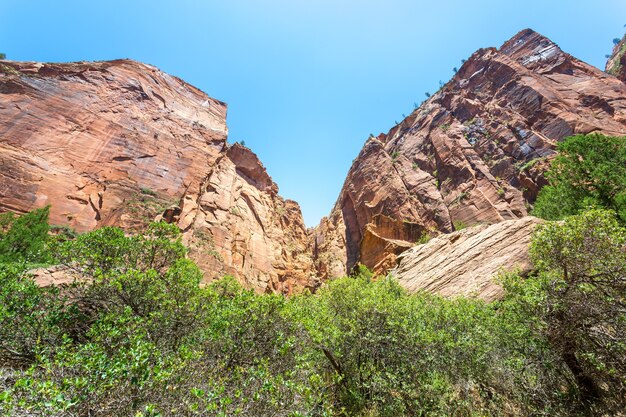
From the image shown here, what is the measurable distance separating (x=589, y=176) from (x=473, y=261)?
12.9 meters

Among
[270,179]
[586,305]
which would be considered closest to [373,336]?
[586,305]

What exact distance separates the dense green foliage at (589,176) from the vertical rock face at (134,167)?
37.9m

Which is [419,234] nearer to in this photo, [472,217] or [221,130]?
[472,217]

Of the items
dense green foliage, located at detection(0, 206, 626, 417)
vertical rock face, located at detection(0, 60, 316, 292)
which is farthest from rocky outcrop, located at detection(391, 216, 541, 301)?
vertical rock face, located at detection(0, 60, 316, 292)

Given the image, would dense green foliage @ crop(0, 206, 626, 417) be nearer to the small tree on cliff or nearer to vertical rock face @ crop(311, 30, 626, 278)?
the small tree on cliff

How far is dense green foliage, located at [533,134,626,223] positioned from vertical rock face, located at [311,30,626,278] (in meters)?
19.9

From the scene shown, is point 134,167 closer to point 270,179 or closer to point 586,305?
point 270,179

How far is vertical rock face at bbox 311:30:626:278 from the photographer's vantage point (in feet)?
173

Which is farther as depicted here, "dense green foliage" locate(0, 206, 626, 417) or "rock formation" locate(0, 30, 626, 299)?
"rock formation" locate(0, 30, 626, 299)

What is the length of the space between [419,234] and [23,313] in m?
51.3

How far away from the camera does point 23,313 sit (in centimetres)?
948

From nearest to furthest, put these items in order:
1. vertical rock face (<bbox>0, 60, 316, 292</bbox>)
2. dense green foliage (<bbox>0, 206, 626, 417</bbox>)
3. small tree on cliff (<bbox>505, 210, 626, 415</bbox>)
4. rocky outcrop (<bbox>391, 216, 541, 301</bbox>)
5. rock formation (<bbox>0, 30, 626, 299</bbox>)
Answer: dense green foliage (<bbox>0, 206, 626, 417</bbox>), small tree on cliff (<bbox>505, 210, 626, 415</bbox>), rocky outcrop (<bbox>391, 216, 541, 301</bbox>), rock formation (<bbox>0, 30, 626, 299</bbox>), vertical rock face (<bbox>0, 60, 316, 292</bbox>)

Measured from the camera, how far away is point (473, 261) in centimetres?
2716

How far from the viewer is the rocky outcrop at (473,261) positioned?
24062 mm
